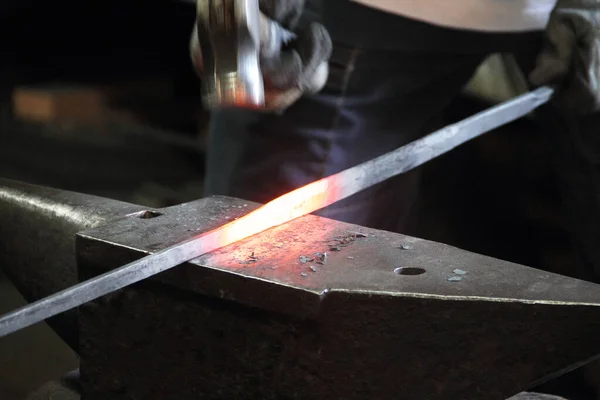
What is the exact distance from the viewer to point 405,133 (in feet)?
6.09

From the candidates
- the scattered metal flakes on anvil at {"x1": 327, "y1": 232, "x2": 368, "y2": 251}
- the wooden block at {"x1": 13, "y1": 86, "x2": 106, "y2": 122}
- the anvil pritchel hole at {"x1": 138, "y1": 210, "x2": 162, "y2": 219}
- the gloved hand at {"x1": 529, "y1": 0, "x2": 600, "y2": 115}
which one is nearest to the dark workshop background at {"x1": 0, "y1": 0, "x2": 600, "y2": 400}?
the wooden block at {"x1": 13, "y1": 86, "x2": 106, "y2": 122}

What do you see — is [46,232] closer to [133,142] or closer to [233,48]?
[233,48]

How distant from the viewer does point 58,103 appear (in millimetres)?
3242

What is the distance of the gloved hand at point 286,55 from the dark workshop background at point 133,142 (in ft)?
4.19

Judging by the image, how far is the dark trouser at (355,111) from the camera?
5.18ft

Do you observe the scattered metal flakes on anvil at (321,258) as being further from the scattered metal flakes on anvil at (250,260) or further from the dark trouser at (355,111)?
the dark trouser at (355,111)

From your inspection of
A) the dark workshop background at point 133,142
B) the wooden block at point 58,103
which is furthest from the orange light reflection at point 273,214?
the wooden block at point 58,103

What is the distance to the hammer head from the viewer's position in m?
0.88

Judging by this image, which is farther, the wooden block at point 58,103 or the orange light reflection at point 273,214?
the wooden block at point 58,103

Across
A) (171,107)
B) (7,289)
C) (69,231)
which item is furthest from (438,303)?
(171,107)

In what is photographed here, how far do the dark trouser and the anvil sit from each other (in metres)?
0.61

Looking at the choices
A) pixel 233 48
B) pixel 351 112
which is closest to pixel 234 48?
pixel 233 48

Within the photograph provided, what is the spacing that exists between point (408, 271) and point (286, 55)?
0.40m

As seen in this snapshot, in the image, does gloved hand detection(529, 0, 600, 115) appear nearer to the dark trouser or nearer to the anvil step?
the dark trouser
